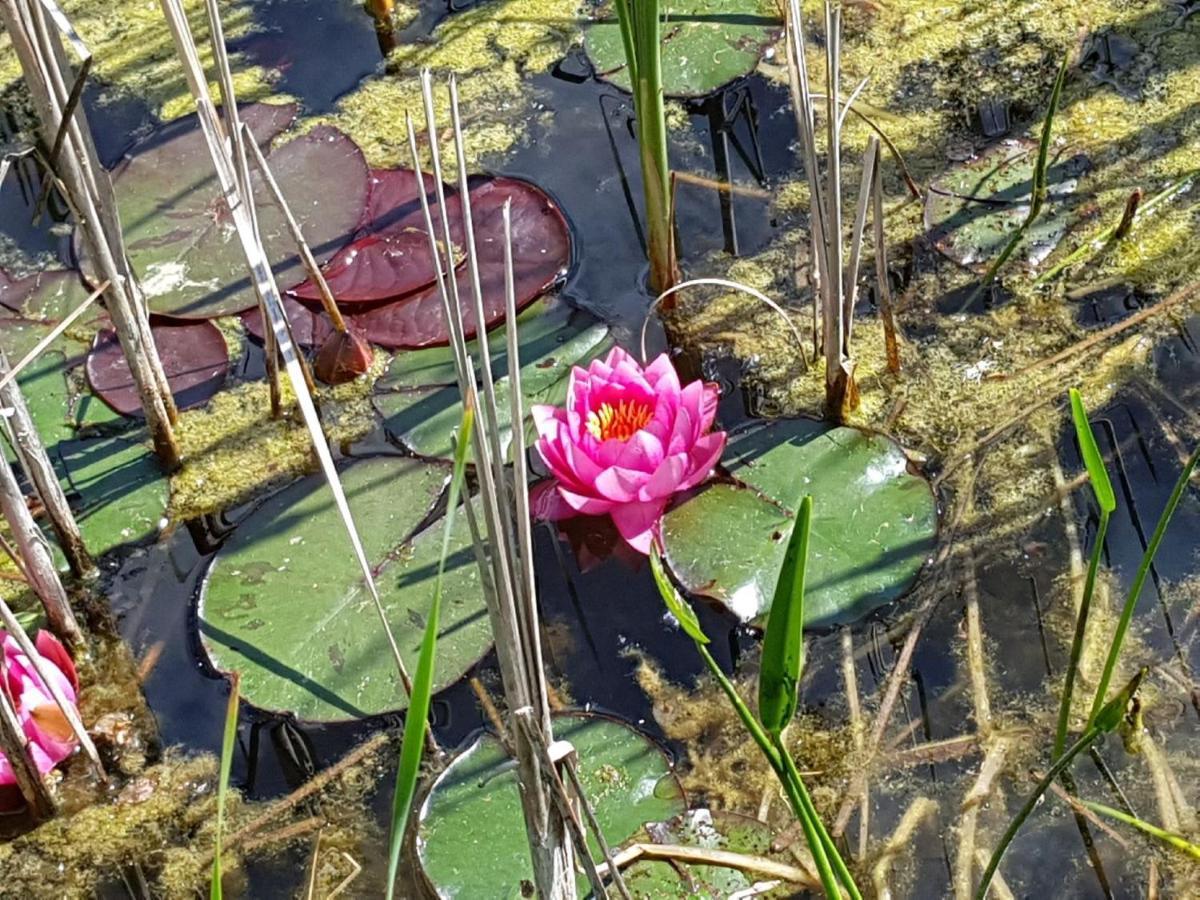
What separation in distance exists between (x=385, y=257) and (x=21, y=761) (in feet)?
3.26

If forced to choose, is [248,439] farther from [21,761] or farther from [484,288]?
[21,761]

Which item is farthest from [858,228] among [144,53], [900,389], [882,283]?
[144,53]

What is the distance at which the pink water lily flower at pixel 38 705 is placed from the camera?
64.7 inches

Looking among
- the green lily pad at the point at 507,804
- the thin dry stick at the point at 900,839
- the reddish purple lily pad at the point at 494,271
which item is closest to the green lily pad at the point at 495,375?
the reddish purple lily pad at the point at 494,271

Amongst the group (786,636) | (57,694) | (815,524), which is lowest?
(815,524)

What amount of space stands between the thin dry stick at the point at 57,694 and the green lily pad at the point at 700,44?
4.90 ft

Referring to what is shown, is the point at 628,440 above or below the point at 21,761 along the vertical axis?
above

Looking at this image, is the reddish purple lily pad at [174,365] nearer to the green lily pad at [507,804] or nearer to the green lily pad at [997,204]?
the green lily pad at [507,804]

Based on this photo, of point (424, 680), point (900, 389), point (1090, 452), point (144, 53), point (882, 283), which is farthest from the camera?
point (144, 53)

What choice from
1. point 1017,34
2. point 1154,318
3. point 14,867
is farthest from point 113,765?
point 1017,34

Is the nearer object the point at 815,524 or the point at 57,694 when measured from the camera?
the point at 57,694

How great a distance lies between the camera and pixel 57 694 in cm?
161

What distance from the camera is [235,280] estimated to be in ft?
7.34

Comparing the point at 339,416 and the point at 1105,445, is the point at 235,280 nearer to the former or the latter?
the point at 339,416
